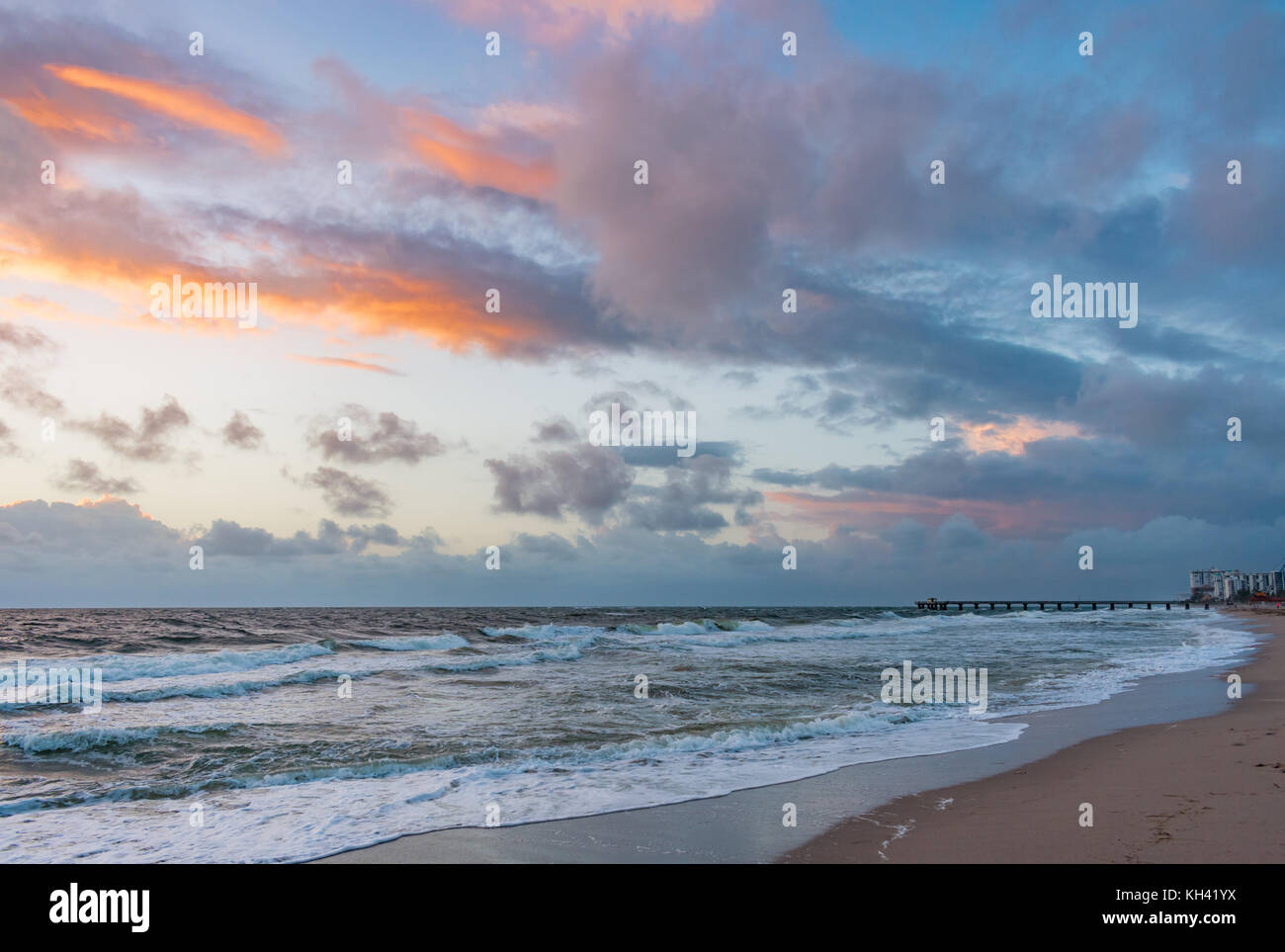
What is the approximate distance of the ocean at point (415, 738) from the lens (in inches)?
332

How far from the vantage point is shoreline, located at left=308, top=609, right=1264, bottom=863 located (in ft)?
23.4

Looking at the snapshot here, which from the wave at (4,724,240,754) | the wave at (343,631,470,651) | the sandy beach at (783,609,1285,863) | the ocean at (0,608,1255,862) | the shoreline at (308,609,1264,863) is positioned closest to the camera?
the sandy beach at (783,609,1285,863)

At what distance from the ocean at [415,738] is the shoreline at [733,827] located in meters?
0.39

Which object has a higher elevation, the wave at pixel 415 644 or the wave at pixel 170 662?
the wave at pixel 170 662

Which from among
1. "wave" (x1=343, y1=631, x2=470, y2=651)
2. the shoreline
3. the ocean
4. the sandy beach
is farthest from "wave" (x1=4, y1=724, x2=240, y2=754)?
"wave" (x1=343, y1=631, x2=470, y2=651)

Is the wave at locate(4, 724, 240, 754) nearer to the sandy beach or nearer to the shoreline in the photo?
the shoreline

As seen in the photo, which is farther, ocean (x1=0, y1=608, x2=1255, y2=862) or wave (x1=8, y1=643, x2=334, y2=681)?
wave (x1=8, y1=643, x2=334, y2=681)

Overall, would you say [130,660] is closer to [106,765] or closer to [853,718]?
[106,765]

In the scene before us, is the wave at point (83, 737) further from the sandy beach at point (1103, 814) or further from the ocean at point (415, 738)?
the sandy beach at point (1103, 814)

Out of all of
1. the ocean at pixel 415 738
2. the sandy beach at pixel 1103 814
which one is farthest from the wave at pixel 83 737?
the sandy beach at pixel 1103 814

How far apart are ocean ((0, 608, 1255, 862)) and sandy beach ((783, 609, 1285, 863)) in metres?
2.23

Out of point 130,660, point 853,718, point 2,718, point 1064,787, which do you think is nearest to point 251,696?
point 2,718

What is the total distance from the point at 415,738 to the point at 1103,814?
33.5 ft
